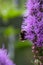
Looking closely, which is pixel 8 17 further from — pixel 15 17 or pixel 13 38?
pixel 13 38

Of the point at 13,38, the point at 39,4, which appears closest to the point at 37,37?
the point at 39,4

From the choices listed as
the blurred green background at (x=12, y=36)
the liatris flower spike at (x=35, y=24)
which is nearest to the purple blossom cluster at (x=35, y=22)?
the liatris flower spike at (x=35, y=24)

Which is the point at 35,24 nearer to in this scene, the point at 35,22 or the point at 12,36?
the point at 35,22

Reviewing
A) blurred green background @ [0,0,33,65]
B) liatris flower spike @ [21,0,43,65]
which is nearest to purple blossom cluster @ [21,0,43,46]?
liatris flower spike @ [21,0,43,65]

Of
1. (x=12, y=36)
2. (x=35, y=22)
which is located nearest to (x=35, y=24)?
(x=35, y=22)

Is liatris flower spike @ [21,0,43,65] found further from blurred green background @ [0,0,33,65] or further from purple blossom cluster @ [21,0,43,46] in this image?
blurred green background @ [0,0,33,65]

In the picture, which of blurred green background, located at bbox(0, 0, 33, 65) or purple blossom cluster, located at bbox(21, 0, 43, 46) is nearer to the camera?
purple blossom cluster, located at bbox(21, 0, 43, 46)

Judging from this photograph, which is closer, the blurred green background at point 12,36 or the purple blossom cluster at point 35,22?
the purple blossom cluster at point 35,22

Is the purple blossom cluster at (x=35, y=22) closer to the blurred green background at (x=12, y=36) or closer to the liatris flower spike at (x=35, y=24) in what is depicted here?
the liatris flower spike at (x=35, y=24)
